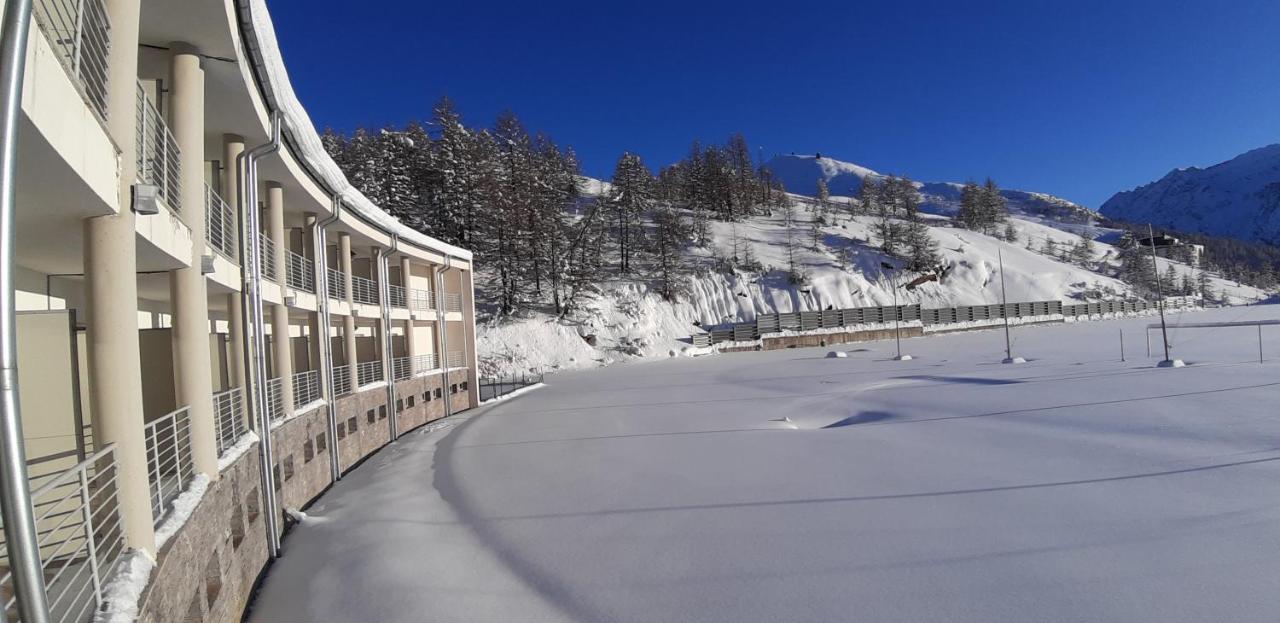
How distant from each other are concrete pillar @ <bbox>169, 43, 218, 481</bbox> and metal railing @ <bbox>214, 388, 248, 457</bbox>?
39.7 inches

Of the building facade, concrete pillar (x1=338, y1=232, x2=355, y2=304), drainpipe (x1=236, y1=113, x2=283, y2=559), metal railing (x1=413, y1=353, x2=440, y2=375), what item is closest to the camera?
the building facade

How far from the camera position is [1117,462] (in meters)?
9.08

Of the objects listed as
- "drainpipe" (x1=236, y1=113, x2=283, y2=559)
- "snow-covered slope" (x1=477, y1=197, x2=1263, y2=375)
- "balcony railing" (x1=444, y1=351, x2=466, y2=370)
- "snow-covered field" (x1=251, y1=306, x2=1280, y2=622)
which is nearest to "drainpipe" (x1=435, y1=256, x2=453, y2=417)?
"balcony railing" (x1=444, y1=351, x2=466, y2=370)

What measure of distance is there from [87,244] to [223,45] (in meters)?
3.97

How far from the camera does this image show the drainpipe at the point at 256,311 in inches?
345

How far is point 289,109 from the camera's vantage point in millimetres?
9805

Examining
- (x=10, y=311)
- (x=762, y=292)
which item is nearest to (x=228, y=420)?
(x=10, y=311)

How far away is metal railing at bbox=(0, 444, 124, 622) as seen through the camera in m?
3.49

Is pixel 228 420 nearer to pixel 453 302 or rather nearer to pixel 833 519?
pixel 833 519

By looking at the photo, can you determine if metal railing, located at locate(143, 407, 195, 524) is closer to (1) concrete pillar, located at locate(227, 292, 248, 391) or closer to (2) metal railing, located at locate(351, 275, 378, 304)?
(1) concrete pillar, located at locate(227, 292, 248, 391)

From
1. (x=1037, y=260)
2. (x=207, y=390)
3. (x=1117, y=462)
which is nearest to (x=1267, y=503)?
(x=1117, y=462)

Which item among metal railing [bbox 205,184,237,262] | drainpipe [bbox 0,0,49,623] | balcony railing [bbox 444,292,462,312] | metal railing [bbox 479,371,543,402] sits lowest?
metal railing [bbox 479,371,543,402]

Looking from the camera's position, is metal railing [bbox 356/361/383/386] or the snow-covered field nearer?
the snow-covered field

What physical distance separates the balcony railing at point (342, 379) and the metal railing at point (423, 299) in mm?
5714
